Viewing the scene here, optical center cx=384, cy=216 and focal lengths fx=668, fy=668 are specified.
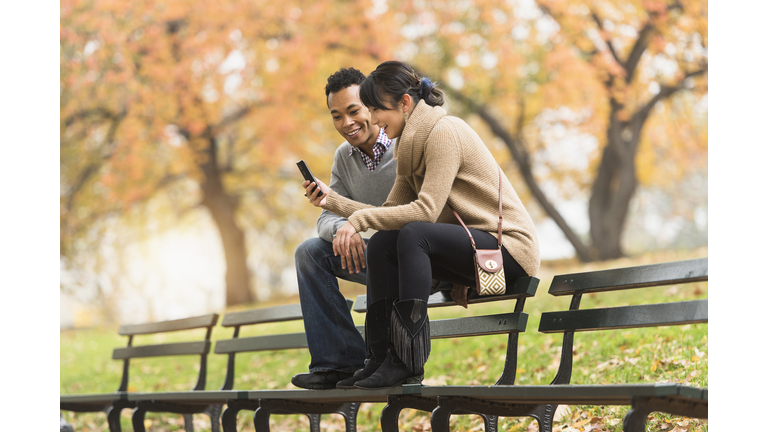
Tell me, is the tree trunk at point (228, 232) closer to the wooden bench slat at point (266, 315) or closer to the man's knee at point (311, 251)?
the wooden bench slat at point (266, 315)

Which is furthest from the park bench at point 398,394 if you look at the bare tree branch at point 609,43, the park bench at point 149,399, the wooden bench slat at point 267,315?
the bare tree branch at point 609,43

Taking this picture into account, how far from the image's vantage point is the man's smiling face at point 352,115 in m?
3.38

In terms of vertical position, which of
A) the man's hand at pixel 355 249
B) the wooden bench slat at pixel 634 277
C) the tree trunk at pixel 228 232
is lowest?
the wooden bench slat at pixel 634 277

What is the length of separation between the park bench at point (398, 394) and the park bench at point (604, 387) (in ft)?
0.46

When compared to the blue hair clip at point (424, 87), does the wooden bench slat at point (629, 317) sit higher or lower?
lower

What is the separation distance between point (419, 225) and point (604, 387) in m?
0.91

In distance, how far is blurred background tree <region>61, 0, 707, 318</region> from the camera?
11672 millimetres

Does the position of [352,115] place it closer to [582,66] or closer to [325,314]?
[325,314]

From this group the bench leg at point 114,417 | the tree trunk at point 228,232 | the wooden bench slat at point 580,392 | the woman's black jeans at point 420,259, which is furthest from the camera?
the tree trunk at point 228,232

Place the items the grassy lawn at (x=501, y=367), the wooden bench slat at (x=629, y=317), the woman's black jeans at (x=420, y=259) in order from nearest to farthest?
1. the wooden bench slat at (x=629, y=317)
2. the woman's black jeans at (x=420, y=259)
3. the grassy lawn at (x=501, y=367)

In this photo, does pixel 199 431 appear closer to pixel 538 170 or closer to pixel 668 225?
pixel 538 170

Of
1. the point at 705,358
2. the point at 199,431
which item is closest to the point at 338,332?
the point at 705,358

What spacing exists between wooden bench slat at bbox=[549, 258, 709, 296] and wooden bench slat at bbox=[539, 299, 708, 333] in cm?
10
